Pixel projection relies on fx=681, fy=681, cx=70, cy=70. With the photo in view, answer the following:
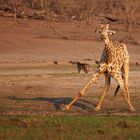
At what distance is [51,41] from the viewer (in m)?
34.1

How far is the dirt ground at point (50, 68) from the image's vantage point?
16311mm

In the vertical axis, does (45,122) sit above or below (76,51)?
above

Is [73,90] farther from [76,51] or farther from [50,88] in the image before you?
[76,51]

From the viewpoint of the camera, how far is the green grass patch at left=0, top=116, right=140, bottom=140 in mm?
11609

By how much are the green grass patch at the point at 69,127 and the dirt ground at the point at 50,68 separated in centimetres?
123

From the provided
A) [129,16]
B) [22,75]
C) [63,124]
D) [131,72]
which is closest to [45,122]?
[63,124]

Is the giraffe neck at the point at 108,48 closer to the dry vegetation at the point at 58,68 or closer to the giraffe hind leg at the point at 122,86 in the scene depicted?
the giraffe hind leg at the point at 122,86

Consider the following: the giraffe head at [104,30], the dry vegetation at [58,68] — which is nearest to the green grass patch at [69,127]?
the dry vegetation at [58,68]

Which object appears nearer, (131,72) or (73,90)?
(73,90)

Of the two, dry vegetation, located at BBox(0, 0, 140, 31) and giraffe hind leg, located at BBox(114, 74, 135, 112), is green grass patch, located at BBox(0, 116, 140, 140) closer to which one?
giraffe hind leg, located at BBox(114, 74, 135, 112)

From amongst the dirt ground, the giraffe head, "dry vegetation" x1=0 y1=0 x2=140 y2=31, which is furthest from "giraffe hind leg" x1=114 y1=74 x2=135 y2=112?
"dry vegetation" x1=0 y1=0 x2=140 y2=31

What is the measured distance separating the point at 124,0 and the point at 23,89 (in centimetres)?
2683

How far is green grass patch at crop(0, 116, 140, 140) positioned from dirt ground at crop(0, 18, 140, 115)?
123cm

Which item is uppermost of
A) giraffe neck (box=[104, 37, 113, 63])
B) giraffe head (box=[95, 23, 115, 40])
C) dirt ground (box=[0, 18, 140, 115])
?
giraffe head (box=[95, 23, 115, 40])
